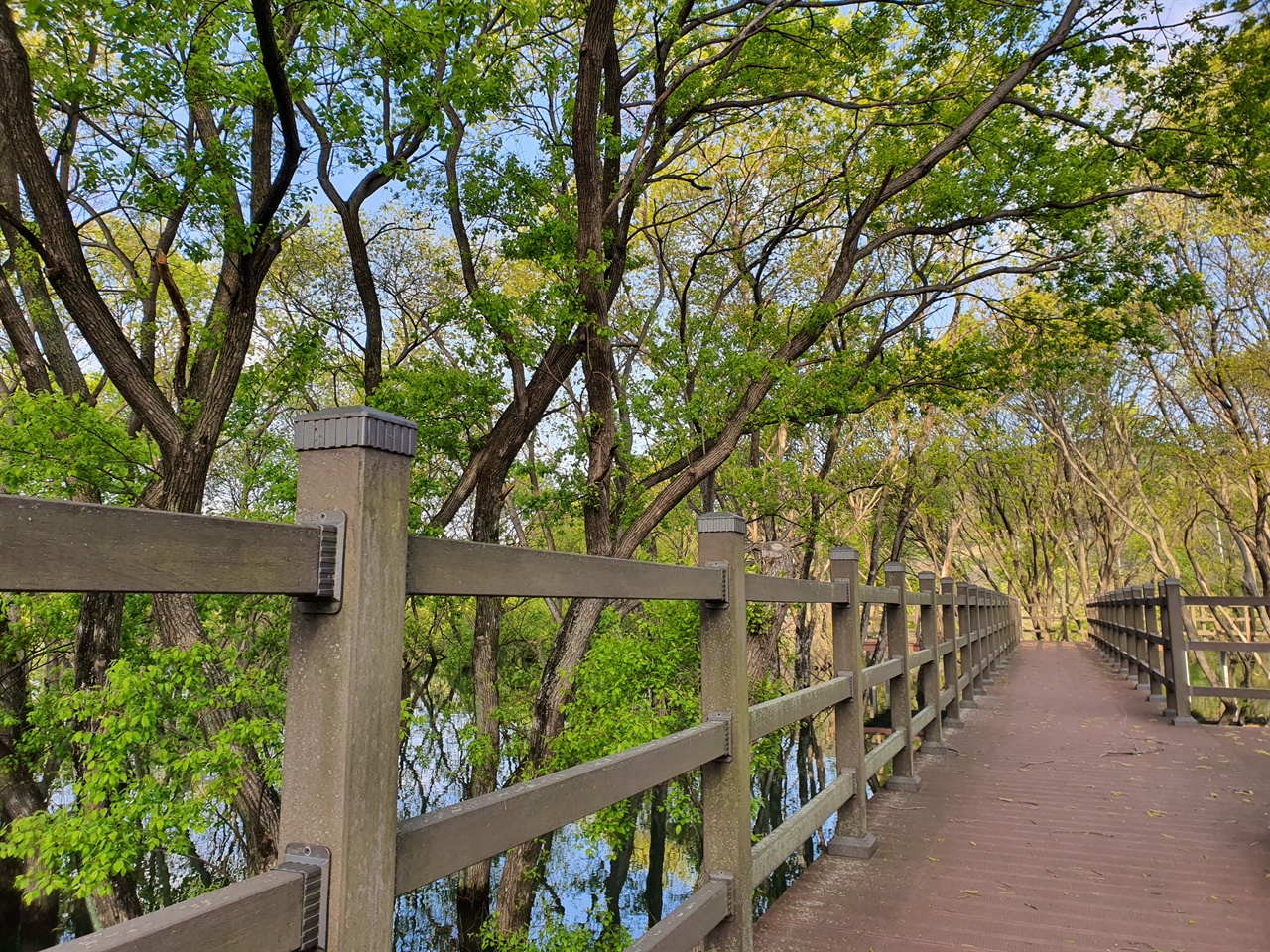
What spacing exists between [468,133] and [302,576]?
470 inches

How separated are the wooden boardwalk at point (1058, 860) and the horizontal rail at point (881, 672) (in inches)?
31.2

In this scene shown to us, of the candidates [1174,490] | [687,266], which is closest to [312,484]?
[687,266]

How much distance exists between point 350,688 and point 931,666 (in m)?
6.31

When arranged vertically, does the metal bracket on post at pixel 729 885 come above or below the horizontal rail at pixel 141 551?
below

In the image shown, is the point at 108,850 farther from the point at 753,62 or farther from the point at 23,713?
the point at 753,62

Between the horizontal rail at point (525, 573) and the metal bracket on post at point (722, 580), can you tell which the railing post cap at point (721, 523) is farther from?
the horizontal rail at point (525, 573)

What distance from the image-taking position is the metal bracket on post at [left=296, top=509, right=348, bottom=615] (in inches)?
51.9

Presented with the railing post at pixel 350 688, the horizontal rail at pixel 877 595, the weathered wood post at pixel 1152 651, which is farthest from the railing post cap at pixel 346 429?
the weathered wood post at pixel 1152 651

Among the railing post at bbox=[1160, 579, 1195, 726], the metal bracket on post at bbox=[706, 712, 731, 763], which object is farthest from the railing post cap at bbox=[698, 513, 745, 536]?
the railing post at bbox=[1160, 579, 1195, 726]

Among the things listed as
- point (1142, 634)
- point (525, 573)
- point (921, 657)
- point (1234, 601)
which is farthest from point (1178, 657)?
point (525, 573)

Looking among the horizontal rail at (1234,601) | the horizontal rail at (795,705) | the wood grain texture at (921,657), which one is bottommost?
the wood grain texture at (921,657)

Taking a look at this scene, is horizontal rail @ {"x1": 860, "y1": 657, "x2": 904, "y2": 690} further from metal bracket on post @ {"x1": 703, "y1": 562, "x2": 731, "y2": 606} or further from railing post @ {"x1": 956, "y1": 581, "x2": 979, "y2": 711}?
railing post @ {"x1": 956, "y1": 581, "x2": 979, "y2": 711}

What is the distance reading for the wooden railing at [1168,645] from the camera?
829 cm

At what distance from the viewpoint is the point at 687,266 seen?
15.8 meters
